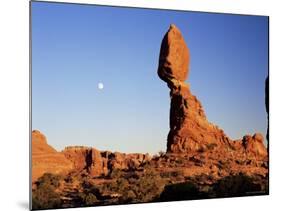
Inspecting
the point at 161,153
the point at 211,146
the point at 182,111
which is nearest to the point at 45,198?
the point at 161,153

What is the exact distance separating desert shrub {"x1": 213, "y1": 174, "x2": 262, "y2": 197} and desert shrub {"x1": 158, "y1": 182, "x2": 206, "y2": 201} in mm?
210

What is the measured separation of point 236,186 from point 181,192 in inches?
27.8

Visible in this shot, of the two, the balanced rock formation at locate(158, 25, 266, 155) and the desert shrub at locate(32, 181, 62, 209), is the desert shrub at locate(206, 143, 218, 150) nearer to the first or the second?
the balanced rock formation at locate(158, 25, 266, 155)

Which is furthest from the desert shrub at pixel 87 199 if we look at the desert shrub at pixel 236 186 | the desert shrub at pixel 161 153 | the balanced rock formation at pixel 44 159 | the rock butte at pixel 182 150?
the desert shrub at pixel 236 186

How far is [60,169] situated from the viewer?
6.77 metres

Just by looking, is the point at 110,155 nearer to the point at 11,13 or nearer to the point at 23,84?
the point at 23,84

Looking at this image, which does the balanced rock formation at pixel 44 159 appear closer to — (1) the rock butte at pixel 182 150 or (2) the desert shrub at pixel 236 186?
(1) the rock butte at pixel 182 150

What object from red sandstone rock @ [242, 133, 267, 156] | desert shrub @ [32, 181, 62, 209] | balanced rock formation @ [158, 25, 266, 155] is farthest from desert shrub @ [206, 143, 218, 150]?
desert shrub @ [32, 181, 62, 209]

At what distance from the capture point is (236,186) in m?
7.57

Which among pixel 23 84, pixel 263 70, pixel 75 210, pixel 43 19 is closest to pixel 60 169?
pixel 75 210

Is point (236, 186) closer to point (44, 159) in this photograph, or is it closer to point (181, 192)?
point (181, 192)

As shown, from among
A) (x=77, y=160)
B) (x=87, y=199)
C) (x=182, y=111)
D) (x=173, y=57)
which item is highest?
(x=173, y=57)

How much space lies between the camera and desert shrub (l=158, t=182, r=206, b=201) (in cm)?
719
